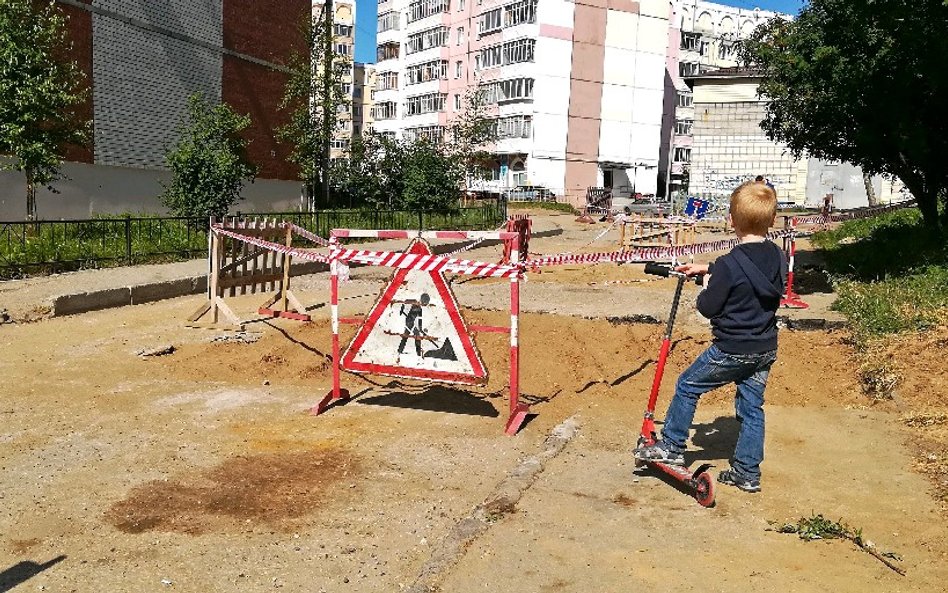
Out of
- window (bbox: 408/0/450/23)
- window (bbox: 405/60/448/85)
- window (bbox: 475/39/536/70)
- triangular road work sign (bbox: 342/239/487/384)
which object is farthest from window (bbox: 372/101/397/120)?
triangular road work sign (bbox: 342/239/487/384)

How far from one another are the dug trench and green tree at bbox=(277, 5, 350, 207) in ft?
80.7

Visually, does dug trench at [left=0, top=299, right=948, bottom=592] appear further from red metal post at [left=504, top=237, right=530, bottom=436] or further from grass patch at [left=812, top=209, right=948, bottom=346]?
grass patch at [left=812, top=209, right=948, bottom=346]

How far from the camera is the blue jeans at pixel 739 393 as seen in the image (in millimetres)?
4754

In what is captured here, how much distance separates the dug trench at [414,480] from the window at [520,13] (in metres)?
55.5

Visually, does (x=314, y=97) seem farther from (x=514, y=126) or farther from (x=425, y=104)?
(x=425, y=104)

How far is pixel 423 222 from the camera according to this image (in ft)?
95.6

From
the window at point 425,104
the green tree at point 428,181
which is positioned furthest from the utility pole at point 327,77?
the window at point 425,104

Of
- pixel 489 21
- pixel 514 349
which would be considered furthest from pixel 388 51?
pixel 514 349

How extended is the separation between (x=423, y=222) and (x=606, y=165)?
128ft

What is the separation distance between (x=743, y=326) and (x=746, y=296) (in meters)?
0.18

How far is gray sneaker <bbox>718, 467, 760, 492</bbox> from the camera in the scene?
4.84 meters

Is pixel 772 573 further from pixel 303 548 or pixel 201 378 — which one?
pixel 201 378

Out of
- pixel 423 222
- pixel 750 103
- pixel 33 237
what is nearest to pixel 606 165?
pixel 750 103

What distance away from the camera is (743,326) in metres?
4.68
